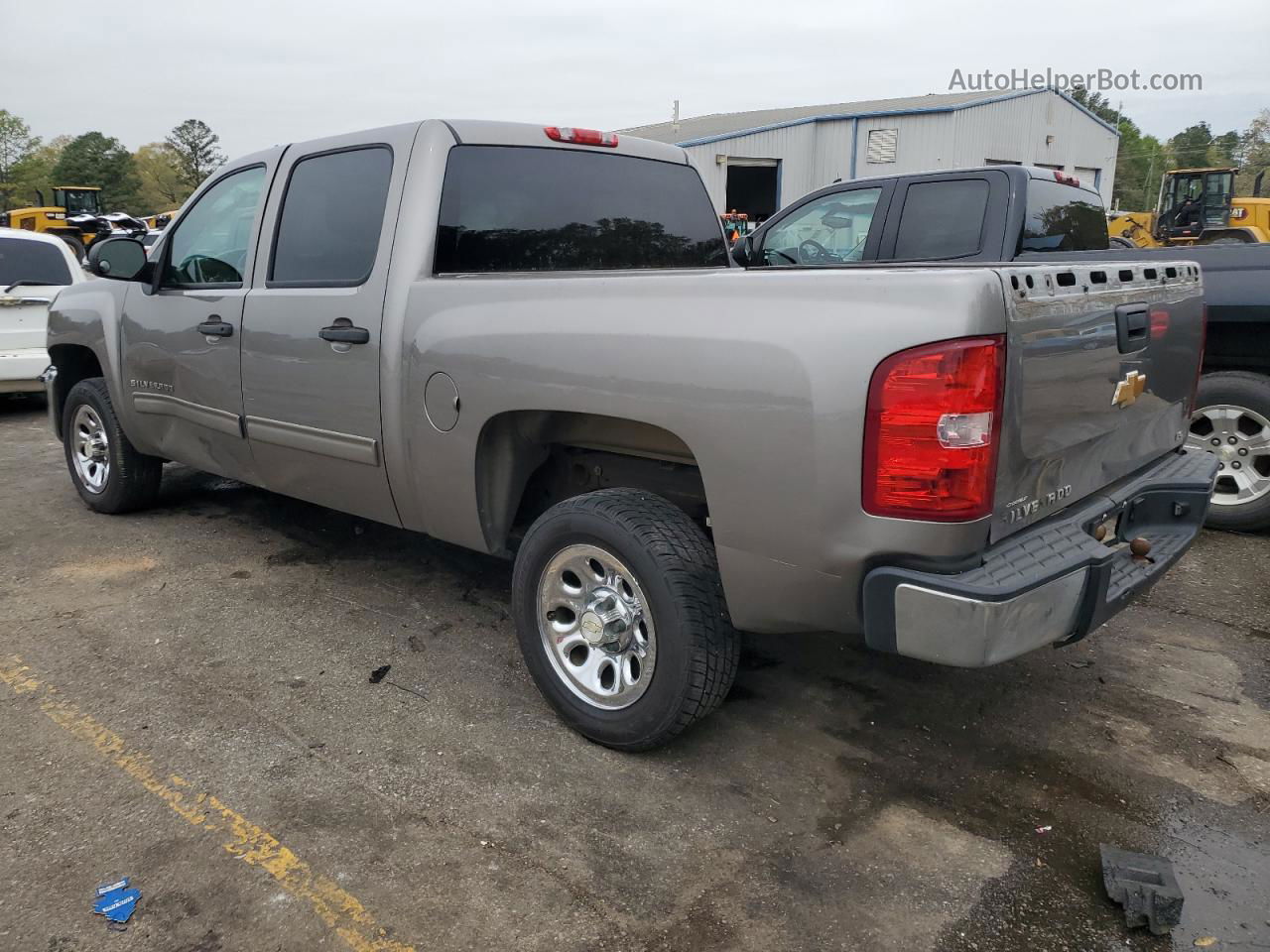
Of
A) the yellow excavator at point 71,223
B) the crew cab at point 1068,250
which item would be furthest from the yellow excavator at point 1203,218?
the yellow excavator at point 71,223

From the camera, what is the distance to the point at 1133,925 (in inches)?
88.7

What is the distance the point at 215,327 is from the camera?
4.17 metres

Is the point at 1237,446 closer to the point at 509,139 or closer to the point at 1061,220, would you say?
the point at 1061,220

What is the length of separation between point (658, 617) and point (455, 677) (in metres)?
1.13

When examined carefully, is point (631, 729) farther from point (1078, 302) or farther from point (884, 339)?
point (1078, 302)

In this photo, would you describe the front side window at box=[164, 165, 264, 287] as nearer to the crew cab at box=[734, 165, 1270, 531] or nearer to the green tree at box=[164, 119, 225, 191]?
the crew cab at box=[734, 165, 1270, 531]

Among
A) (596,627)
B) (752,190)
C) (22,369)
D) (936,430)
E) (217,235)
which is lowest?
(596,627)

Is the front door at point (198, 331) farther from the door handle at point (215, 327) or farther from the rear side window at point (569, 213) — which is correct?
the rear side window at point (569, 213)

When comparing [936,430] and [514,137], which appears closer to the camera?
[936,430]

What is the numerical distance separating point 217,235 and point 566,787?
310cm

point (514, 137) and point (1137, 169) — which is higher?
point (1137, 169)

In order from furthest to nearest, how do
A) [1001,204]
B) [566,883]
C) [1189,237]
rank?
[1189,237] < [1001,204] < [566,883]

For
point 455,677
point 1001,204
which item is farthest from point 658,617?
point 1001,204

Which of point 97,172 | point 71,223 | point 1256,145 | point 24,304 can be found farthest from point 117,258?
point 1256,145
